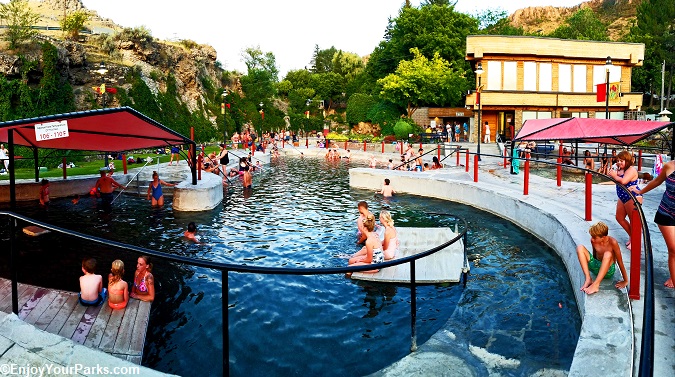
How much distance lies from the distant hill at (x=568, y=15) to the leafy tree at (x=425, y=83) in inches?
3398

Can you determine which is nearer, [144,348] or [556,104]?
[144,348]

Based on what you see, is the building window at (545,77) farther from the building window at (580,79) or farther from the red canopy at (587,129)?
the red canopy at (587,129)

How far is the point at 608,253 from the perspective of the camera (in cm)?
714

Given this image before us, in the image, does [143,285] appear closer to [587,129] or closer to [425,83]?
[587,129]

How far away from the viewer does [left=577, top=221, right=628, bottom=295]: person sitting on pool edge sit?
280 inches

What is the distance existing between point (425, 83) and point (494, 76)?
7.07 meters

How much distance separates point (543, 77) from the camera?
47781 mm

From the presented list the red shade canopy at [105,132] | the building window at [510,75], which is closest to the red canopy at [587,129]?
the red shade canopy at [105,132]

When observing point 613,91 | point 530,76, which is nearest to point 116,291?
point 613,91

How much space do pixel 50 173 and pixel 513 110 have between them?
3912cm

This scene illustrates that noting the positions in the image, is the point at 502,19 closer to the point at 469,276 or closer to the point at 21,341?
the point at 469,276

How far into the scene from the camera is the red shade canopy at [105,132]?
12.7m

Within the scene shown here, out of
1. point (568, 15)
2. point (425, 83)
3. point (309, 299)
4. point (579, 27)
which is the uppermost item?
point (568, 15)

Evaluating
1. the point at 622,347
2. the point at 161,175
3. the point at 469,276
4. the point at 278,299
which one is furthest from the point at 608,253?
the point at 161,175
